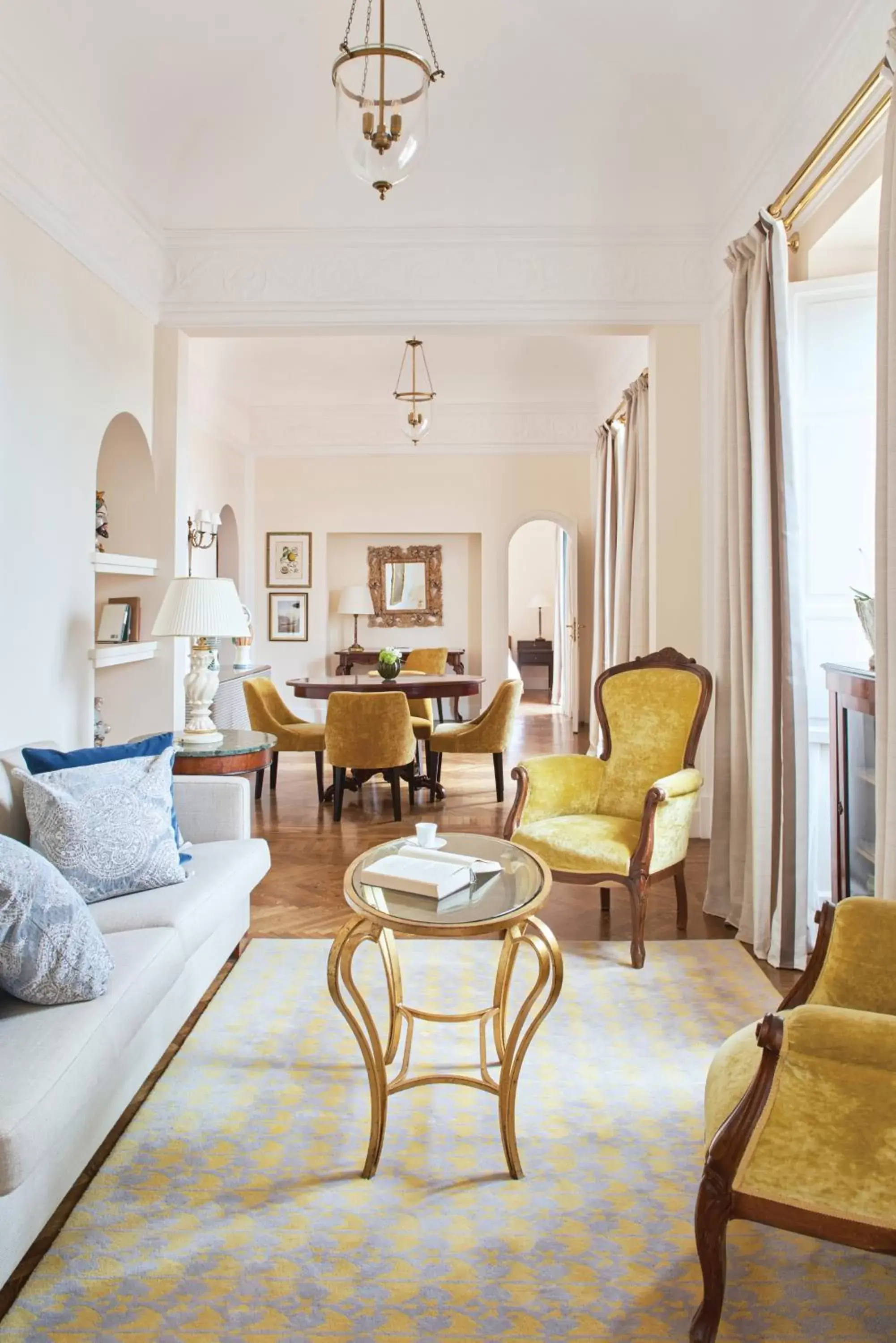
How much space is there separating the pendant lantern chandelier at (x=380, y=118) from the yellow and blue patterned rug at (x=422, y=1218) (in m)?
2.69

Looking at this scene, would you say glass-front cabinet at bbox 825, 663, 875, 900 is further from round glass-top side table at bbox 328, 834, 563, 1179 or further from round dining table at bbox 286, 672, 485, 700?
round dining table at bbox 286, 672, 485, 700

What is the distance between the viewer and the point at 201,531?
788 cm

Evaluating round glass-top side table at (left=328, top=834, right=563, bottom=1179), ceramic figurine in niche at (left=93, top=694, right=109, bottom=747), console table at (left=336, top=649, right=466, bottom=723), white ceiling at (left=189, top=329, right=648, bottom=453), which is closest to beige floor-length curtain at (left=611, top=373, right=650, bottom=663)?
white ceiling at (left=189, top=329, right=648, bottom=453)

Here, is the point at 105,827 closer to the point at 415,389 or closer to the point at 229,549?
the point at 415,389

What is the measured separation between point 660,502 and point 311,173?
2.63m

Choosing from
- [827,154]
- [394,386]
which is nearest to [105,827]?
[827,154]

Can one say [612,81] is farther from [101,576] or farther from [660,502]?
[101,576]

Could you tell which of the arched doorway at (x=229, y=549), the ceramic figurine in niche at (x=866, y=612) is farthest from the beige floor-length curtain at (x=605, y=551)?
the ceramic figurine in niche at (x=866, y=612)

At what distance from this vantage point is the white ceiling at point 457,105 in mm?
3672

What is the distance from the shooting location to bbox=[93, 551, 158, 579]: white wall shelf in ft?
14.1

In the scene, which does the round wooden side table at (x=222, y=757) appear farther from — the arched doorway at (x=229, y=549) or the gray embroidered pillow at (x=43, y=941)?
the arched doorway at (x=229, y=549)

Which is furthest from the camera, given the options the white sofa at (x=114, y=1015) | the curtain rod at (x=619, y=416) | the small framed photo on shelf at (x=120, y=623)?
the curtain rod at (x=619, y=416)

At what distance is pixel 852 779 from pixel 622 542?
422 centimetres

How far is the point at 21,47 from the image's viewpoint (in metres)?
3.31
